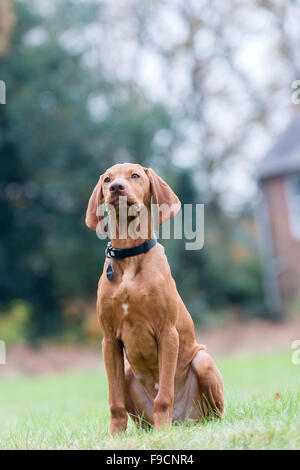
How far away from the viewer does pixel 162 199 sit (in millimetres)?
3979

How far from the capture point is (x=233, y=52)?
23.5 meters

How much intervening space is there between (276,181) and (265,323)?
5.01 m

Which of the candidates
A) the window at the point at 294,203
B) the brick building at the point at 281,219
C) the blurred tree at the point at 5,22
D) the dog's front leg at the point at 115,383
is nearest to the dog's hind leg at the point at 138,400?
the dog's front leg at the point at 115,383

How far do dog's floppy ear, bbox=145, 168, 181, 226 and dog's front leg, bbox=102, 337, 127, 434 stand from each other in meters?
0.91

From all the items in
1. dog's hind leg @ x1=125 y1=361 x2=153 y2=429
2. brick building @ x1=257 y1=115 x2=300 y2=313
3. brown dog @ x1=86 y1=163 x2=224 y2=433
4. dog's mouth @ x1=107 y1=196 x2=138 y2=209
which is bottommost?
dog's hind leg @ x1=125 y1=361 x2=153 y2=429

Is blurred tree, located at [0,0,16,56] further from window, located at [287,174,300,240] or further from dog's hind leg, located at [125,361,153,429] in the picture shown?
dog's hind leg, located at [125,361,153,429]

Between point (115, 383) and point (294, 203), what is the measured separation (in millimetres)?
17295

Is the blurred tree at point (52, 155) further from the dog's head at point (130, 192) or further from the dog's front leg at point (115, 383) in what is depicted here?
the dog's front leg at point (115, 383)

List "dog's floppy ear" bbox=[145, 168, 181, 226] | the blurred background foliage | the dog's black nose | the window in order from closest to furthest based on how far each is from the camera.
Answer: the dog's black nose → "dog's floppy ear" bbox=[145, 168, 181, 226] → the blurred background foliage → the window

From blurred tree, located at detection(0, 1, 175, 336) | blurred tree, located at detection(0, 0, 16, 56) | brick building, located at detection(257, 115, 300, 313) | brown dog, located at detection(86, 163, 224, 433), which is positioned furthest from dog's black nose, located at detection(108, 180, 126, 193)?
brick building, located at detection(257, 115, 300, 313)

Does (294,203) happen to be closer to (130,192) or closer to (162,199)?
(162,199)

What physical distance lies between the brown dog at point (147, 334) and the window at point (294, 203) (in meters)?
16.7

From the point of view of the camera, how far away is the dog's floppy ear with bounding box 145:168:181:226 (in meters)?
3.96

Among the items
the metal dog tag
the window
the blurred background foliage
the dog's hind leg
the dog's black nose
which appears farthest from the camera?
the window
